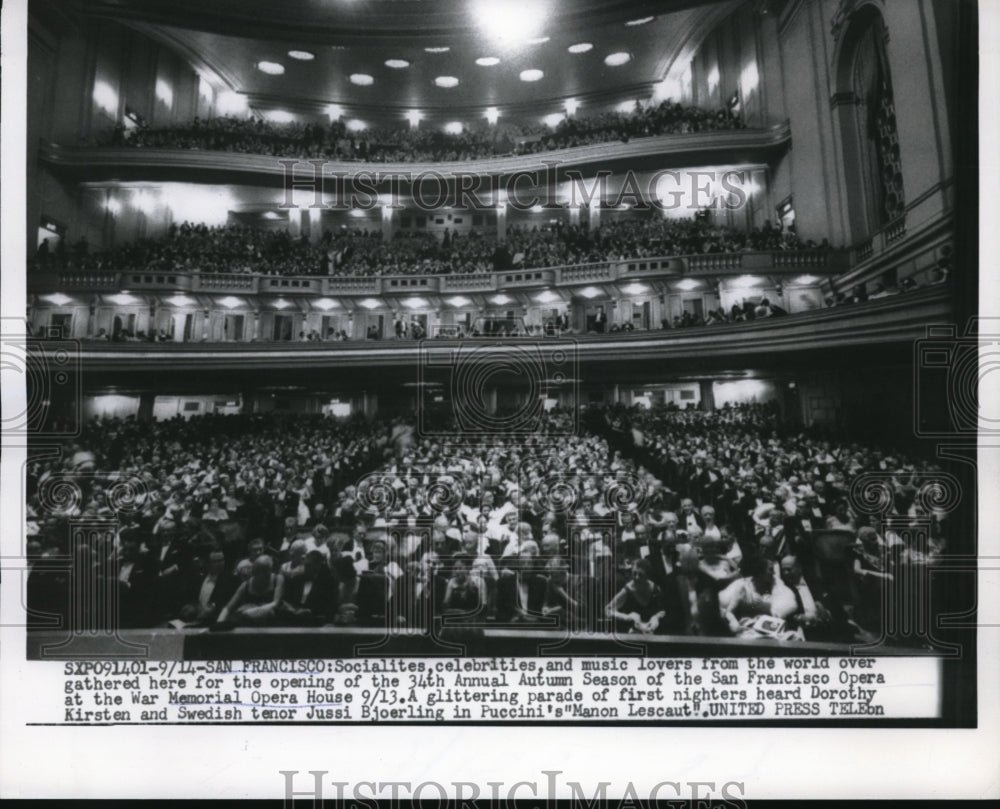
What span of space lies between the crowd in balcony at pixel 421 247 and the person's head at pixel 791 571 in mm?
2112

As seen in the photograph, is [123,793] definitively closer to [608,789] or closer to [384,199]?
[608,789]

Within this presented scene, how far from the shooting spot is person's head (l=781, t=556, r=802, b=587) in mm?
3119

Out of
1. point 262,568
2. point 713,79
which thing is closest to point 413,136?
point 713,79

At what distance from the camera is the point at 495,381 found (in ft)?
11.5

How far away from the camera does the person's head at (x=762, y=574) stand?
10.2ft

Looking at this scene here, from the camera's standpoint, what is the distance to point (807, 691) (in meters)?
3.03

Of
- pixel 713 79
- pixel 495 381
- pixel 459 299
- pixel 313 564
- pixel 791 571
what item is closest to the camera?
pixel 791 571

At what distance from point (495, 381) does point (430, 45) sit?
2342mm

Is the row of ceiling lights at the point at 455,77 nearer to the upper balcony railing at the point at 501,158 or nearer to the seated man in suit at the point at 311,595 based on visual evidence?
the upper balcony railing at the point at 501,158

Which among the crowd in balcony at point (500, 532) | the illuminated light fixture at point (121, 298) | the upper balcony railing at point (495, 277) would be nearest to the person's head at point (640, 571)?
the crowd in balcony at point (500, 532)

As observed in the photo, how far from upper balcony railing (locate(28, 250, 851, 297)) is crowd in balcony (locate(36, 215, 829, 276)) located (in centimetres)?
5

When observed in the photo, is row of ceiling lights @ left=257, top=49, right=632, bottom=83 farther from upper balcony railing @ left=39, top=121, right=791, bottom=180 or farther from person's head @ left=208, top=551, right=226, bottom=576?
person's head @ left=208, top=551, right=226, bottom=576

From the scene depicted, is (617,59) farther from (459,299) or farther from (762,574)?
(762,574)

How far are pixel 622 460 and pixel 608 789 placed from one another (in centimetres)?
187
